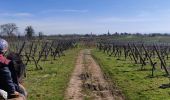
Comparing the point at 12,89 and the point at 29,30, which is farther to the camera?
the point at 29,30

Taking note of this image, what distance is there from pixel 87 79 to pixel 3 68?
52.2 ft

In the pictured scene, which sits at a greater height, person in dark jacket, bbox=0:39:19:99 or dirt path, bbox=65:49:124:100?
person in dark jacket, bbox=0:39:19:99

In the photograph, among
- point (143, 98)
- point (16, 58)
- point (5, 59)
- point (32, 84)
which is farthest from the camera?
point (32, 84)

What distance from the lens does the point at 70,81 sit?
842 inches

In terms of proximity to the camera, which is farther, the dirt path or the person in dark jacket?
the dirt path

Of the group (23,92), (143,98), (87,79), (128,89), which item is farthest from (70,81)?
(23,92)

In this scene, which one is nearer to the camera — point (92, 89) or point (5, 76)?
point (5, 76)

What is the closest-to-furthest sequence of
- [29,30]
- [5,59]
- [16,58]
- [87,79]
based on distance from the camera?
[5,59]
[16,58]
[87,79]
[29,30]

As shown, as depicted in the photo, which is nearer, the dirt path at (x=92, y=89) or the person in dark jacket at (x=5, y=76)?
the person in dark jacket at (x=5, y=76)

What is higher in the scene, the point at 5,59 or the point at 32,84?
the point at 5,59

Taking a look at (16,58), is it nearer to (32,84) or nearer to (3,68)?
(3,68)

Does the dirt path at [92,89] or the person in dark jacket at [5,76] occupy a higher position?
the person in dark jacket at [5,76]

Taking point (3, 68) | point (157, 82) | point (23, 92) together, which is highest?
point (3, 68)

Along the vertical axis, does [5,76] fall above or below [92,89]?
above
